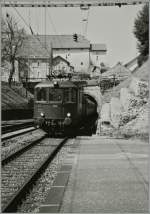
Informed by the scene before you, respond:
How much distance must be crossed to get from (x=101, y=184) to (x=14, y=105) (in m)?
38.6

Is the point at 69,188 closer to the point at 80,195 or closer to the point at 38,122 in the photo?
the point at 80,195

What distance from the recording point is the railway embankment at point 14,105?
40.8 metres

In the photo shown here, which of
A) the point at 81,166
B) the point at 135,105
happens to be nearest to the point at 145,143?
the point at 135,105

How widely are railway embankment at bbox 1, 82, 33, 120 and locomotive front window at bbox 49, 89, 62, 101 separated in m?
13.7

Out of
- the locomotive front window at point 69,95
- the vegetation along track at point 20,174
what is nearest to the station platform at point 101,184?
the vegetation along track at point 20,174

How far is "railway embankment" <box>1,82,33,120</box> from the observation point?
4076cm

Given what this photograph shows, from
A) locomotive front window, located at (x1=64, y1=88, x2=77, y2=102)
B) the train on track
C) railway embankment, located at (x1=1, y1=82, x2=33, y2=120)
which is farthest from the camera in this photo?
railway embankment, located at (x1=1, y1=82, x2=33, y2=120)

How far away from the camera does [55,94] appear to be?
2159cm

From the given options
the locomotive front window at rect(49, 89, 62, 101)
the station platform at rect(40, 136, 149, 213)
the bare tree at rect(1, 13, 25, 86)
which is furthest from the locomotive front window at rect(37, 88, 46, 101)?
the bare tree at rect(1, 13, 25, 86)

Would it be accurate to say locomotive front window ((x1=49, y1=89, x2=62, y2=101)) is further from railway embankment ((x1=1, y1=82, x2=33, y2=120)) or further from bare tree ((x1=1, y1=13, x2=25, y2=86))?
bare tree ((x1=1, y1=13, x2=25, y2=86))

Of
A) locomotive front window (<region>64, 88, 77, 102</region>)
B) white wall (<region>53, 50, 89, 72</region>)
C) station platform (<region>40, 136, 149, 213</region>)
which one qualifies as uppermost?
white wall (<region>53, 50, 89, 72</region>)

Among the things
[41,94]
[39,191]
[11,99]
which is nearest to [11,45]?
[11,99]

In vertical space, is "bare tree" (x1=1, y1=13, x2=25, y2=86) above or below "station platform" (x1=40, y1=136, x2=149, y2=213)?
above

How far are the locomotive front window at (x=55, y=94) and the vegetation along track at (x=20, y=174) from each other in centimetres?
534
